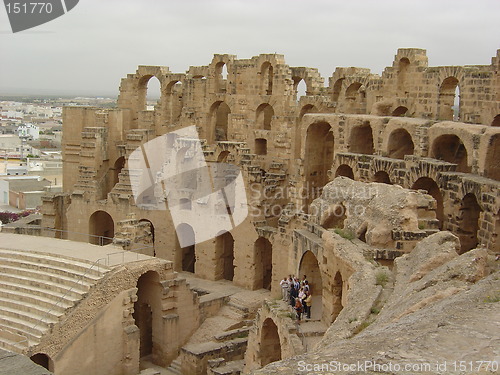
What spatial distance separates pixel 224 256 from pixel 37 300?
937cm

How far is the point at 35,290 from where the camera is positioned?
65.1 ft

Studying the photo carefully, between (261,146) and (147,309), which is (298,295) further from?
(261,146)

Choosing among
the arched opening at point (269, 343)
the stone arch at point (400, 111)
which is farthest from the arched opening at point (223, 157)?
the arched opening at point (269, 343)

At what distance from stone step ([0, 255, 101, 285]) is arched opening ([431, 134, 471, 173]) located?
39.0 feet

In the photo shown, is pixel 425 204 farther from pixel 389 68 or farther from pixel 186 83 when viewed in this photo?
pixel 186 83

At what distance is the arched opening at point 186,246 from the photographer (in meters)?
27.7

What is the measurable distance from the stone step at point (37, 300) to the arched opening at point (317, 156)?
11.0 metres

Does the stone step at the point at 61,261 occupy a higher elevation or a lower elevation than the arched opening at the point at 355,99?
lower

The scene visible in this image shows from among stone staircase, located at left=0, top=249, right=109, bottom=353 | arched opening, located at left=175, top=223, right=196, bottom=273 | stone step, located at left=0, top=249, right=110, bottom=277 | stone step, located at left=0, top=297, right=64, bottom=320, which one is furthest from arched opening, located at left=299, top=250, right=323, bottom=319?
arched opening, located at left=175, top=223, right=196, bottom=273

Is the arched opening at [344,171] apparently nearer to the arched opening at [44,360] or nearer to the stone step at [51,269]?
the stone step at [51,269]

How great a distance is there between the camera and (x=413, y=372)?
6215 mm

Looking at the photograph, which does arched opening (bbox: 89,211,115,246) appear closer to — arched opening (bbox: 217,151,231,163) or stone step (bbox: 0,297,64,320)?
arched opening (bbox: 217,151,231,163)

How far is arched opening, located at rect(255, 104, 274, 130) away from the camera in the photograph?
31094 mm

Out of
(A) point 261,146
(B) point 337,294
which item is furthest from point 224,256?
(B) point 337,294
